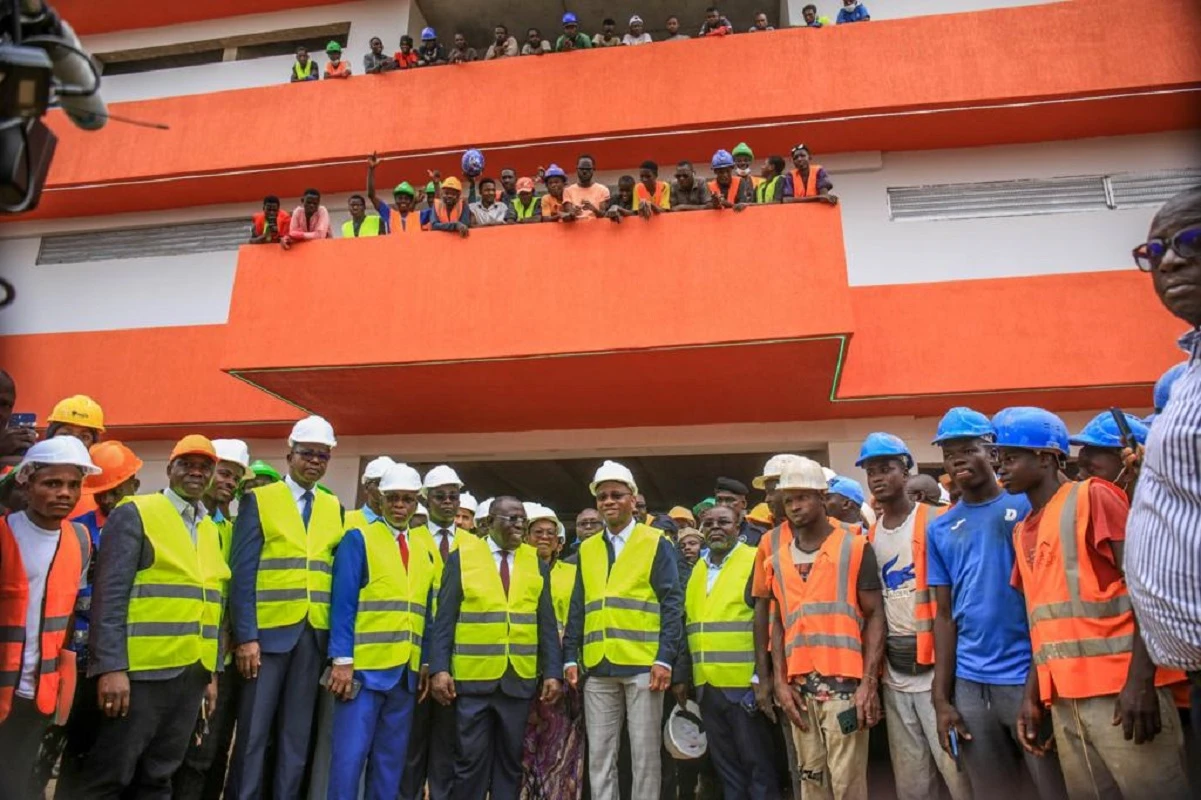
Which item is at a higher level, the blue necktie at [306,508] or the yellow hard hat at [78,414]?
the yellow hard hat at [78,414]

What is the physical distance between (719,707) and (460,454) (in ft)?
15.8

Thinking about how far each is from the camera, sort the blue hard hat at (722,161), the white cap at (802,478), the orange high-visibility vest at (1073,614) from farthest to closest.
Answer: the blue hard hat at (722,161) → the white cap at (802,478) → the orange high-visibility vest at (1073,614)

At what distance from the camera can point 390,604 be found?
4.14m

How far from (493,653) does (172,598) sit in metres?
1.60

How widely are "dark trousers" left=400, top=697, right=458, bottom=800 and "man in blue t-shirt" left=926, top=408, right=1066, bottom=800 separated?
8.39 ft

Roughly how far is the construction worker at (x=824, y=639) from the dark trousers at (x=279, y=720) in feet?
7.75

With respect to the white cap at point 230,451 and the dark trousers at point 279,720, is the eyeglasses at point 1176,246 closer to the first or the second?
the dark trousers at point 279,720

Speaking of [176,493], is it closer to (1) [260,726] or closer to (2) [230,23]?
(1) [260,726]

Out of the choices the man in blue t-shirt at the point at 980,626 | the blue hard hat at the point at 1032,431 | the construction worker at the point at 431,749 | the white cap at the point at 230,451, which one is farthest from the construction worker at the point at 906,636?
the white cap at the point at 230,451

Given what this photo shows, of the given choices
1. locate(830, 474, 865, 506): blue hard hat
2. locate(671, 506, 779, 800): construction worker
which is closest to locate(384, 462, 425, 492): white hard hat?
locate(671, 506, 779, 800): construction worker

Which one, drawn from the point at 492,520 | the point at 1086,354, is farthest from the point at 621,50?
the point at 492,520

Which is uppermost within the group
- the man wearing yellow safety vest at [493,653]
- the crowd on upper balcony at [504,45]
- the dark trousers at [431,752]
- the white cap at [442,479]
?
the crowd on upper balcony at [504,45]

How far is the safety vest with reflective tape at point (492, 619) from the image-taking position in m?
4.14

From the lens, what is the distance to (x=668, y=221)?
6324mm
